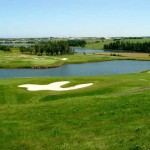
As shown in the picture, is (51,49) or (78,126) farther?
(51,49)

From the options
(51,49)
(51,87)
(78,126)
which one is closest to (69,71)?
(51,87)

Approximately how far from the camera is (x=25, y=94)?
35.4 m

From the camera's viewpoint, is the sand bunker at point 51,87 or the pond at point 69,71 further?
the pond at point 69,71

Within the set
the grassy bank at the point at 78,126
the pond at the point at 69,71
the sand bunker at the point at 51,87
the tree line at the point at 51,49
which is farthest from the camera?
the tree line at the point at 51,49

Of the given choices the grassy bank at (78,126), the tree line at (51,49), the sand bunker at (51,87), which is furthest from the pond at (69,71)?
the grassy bank at (78,126)

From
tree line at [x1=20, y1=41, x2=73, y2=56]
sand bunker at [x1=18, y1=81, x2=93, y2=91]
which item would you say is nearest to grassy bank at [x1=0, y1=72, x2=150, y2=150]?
sand bunker at [x1=18, y1=81, x2=93, y2=91]

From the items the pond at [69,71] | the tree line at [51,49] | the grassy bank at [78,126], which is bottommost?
the pond at [69,71]

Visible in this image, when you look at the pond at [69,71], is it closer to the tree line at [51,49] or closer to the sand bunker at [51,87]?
the sand bunker at [51,87]

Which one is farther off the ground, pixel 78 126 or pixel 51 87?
pixel 78 126

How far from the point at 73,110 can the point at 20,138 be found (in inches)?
263

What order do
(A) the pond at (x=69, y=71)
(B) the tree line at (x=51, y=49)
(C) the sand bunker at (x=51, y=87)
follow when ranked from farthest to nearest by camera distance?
(B) the tree line at (x=51, y=49)
(A) the pond at (x=69, y=71)
(C) the sand bunker at (x=51, y=87)

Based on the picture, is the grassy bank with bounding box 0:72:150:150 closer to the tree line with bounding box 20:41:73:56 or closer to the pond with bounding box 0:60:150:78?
the pond with bounding box 0:60:150:78

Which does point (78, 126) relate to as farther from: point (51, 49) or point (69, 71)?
point (51, 49)

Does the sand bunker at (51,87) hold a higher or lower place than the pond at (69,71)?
higher
